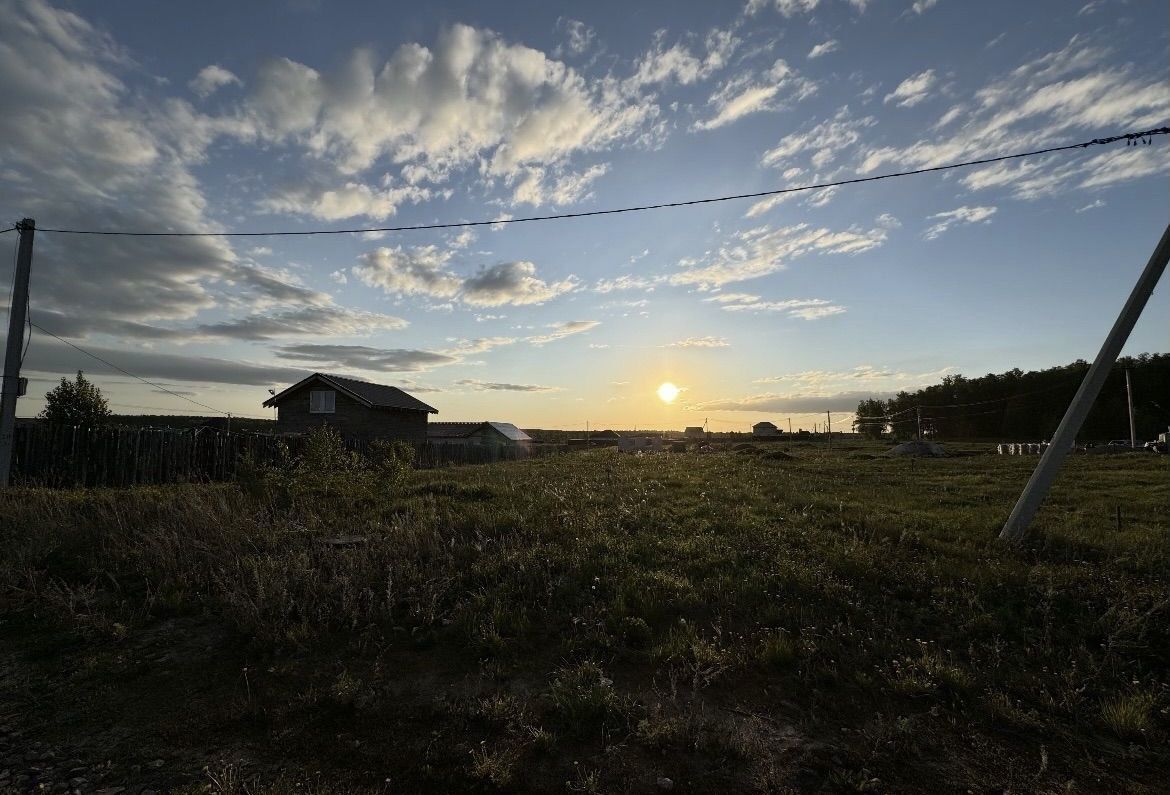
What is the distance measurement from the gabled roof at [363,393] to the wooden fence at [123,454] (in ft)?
41.2

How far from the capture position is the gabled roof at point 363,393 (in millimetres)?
31547

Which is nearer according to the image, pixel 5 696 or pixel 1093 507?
pixel 5 696

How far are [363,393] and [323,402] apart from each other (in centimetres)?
220

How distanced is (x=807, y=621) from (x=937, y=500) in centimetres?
1111

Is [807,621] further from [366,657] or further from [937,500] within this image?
[937,500]

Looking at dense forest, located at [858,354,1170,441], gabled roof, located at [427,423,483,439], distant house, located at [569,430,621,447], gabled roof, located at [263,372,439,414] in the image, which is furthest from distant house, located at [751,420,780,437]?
gabled roof, located at [263,372,439,414]

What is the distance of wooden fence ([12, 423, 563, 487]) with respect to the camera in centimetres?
1471

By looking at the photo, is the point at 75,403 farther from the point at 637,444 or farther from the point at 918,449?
the point at 918,449

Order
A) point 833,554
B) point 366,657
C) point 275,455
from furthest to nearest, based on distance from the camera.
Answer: point 275,455 → point 833,554 → point 366,657

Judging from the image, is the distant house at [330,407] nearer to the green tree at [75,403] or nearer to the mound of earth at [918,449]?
the green tree at [75,403]

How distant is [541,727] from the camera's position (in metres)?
3.80

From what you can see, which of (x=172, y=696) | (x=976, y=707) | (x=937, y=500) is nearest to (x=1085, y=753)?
(x=976, y=707)

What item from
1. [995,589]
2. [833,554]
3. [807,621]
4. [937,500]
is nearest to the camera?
[807,621]

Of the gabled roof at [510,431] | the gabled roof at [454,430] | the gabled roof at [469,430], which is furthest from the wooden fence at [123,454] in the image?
the gabled roof at [454,430]
